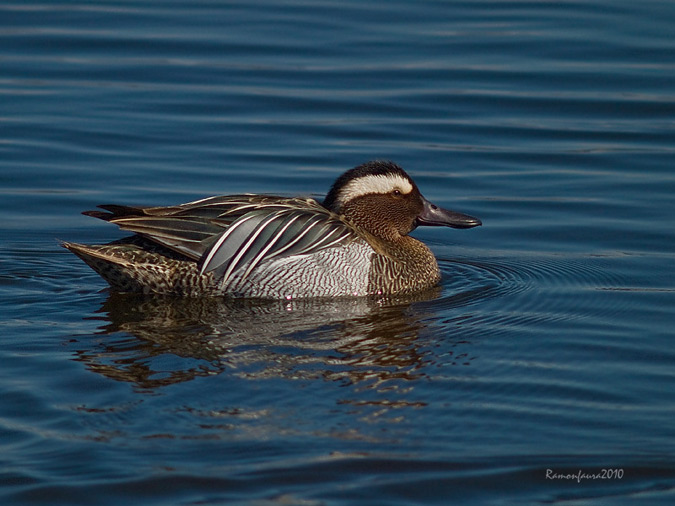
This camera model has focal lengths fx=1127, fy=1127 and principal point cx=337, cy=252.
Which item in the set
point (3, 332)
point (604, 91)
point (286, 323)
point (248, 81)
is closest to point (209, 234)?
point (286, 323)

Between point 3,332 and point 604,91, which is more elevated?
point 604,91

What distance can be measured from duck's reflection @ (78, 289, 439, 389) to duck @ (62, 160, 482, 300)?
4.4 inches

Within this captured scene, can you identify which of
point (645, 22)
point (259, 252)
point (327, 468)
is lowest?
point (327, 468)

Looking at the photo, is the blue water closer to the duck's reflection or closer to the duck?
the duck's reflection

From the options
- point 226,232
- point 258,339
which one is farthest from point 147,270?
point 258,339

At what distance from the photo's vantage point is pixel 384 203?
8844 millimetres

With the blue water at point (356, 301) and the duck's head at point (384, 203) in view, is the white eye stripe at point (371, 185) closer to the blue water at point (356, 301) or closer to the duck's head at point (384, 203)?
the duck's head at point (384, 203)

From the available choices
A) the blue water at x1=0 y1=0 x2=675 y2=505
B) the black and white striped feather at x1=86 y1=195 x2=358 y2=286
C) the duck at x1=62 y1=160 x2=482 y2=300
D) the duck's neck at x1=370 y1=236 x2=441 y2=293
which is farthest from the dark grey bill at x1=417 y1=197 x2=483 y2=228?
the black and white striped feather at x1=86 y1=195 x2=358 y2=286

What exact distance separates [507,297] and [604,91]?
247 inches

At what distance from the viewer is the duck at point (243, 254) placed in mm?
8078

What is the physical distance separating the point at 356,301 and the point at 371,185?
3.38 feet

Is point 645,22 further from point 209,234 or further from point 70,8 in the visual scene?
point 209,234

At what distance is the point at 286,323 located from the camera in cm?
750

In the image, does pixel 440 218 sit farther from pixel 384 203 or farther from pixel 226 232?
pixel 226 232
